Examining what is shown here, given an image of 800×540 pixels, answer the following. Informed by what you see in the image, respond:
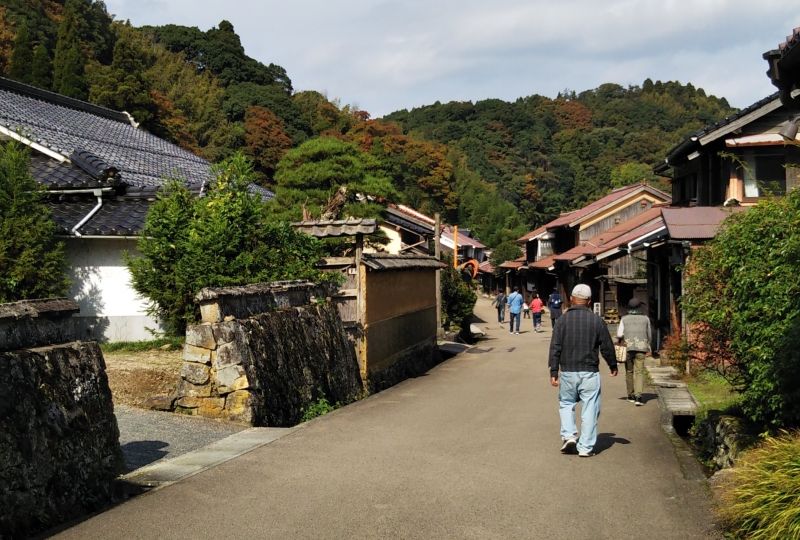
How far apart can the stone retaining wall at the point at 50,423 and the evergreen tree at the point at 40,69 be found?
40930 mm

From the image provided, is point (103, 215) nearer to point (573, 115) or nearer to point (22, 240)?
point (22, 240)

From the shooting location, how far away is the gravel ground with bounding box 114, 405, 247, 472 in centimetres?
845

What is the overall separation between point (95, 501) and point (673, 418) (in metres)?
8.10

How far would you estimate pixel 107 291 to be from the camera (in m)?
17.7

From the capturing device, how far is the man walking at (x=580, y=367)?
347 inches

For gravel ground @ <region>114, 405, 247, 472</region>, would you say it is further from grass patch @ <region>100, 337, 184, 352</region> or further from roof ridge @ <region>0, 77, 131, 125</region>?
roof ridge @ <region>0, 77, 131, 125</region>

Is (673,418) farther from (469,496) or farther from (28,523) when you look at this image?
(28,523)

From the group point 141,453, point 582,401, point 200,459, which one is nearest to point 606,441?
point 582,401

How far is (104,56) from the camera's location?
57.8m

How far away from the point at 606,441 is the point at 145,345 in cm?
996

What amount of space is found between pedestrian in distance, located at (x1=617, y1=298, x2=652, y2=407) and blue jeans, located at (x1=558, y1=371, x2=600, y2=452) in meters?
5.97

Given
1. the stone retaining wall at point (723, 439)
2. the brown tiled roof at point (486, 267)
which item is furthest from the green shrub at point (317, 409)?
the brown tiled roof at point (486, 267)

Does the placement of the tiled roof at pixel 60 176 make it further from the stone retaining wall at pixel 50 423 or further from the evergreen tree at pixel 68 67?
the evergreen tree at pixel 68 67

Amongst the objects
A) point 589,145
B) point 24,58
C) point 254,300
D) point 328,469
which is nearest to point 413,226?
point 24,58
